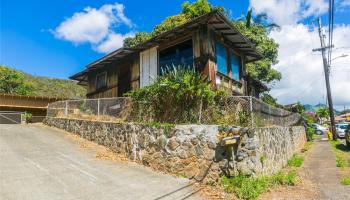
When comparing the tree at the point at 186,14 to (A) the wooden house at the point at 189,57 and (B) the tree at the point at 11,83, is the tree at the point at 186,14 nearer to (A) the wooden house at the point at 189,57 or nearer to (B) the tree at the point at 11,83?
(A) the wooden house at the point at 189,57

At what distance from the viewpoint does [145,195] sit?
716 cm

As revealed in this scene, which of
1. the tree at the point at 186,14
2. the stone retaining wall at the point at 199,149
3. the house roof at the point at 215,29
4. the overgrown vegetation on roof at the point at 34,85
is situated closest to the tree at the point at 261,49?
the tree at the point at 186,14

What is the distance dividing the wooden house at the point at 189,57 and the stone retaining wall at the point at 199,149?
3907 mm

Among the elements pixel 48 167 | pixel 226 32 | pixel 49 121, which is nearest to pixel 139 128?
pixel 48 167

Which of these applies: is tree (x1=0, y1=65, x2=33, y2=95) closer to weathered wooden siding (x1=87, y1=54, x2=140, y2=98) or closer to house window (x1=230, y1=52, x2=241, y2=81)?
weathered wooden siding (x1=87, y1=54, x2=140, y2=98)

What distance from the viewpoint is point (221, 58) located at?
14141 mm

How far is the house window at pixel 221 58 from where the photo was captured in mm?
13702

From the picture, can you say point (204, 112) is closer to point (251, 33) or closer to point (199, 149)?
point (199, 149)

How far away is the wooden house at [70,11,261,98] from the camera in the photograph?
41.8ft

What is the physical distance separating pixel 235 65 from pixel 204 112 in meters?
7.18

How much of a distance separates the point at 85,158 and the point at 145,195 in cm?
448

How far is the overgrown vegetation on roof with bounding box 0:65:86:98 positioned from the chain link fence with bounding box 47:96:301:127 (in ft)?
90.5

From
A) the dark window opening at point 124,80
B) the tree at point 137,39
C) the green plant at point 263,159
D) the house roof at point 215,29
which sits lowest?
the green plant at point 263,159

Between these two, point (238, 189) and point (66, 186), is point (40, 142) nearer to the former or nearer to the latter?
point (66, 186)
